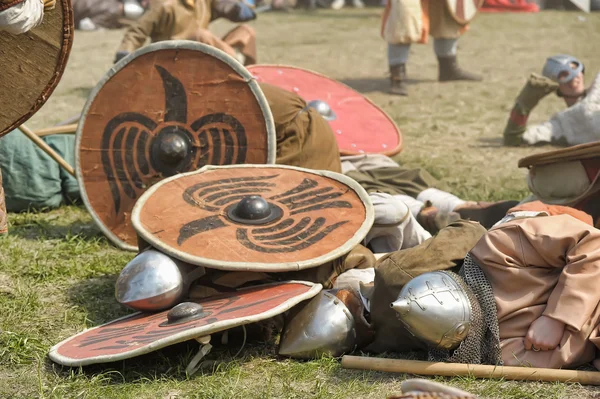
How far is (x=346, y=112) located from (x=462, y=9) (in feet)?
10.8

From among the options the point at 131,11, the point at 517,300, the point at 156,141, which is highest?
the point at 156,141

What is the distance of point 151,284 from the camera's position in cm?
365

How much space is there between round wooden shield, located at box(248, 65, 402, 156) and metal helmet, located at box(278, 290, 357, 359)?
212 centimetres

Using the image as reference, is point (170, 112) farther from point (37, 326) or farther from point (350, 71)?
point (350, 71)

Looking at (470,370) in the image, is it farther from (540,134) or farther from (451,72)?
(451,72)

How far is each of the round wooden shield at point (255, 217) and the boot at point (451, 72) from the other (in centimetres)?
534

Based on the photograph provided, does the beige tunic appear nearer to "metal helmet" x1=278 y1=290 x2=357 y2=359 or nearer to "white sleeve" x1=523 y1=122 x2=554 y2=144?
"metal helmet" x1=278 y1=290 x2=357 y2=359

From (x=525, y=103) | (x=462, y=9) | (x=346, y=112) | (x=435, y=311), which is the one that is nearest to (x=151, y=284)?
(x=435, y=311)

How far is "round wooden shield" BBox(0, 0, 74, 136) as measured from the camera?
3.46 m

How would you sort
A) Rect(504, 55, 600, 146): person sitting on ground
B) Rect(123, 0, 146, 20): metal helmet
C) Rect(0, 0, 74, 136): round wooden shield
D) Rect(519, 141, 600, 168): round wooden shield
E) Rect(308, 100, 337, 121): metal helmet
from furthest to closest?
Rect(123, 0, 146, 20): metal helmet → Rect(504, 55, 600, 146): person sitting on ground → Rect(308, 100, 337, 121): metal helmet → Rect(519, 141, 600, 168): round wooden shield → Rect(0, 0, 74, 136): round wooden shield

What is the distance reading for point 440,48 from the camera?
9391 millimetres

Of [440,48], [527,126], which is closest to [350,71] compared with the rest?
[440,48]

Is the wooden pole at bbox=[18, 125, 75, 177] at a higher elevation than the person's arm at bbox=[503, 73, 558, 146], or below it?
higher

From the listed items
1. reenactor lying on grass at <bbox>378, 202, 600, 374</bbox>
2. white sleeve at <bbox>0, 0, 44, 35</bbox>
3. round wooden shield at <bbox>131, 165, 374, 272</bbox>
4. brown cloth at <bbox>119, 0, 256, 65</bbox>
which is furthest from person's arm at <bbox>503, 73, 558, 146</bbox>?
white sleeve at <bbox>0, 0, 44, 35</bbox>
